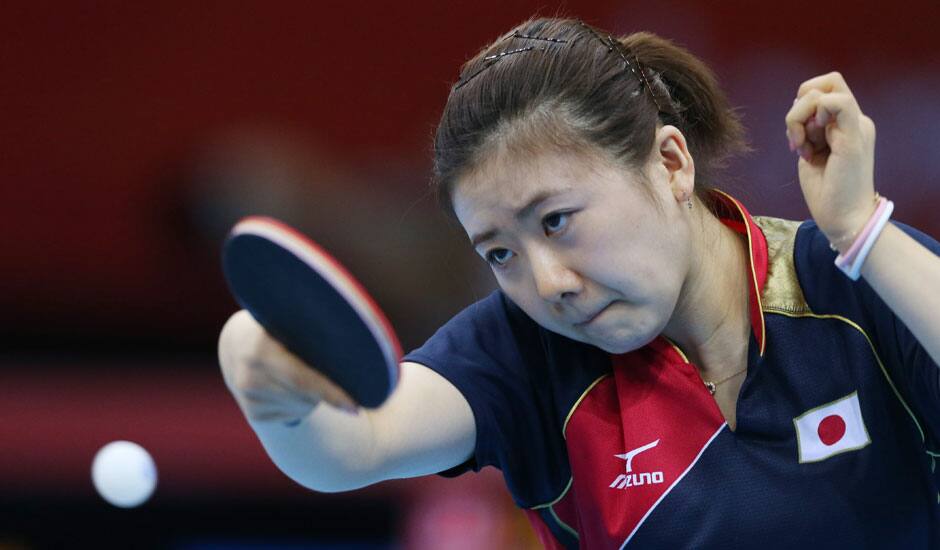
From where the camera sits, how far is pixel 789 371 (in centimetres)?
160

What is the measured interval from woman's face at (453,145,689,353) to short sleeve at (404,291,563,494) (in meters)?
0.15

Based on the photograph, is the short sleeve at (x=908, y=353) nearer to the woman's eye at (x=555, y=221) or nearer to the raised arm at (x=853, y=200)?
the raised arm at (x=853, y=200)

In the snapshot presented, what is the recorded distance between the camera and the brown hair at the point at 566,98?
1521mm

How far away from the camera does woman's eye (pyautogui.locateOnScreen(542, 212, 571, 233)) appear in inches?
57.9

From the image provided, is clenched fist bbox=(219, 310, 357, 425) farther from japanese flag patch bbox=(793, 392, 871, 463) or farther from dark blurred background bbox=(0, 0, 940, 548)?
dark blurred background bbox=(0, 0, 940, 548)

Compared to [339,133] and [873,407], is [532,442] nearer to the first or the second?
[873,407]

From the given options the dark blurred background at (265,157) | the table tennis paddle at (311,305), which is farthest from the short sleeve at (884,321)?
the dark blurred background at (265,157)

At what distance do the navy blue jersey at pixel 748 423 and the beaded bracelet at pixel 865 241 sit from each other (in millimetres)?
61

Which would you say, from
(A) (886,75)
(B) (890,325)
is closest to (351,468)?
(B) (890,325)

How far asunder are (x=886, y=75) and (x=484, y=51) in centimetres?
341

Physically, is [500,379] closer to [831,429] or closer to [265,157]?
[831,429]

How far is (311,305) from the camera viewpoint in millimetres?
1221

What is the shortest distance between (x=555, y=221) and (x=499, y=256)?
4.1 inches

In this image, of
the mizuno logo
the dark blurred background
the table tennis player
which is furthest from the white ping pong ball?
the mizuno logo
